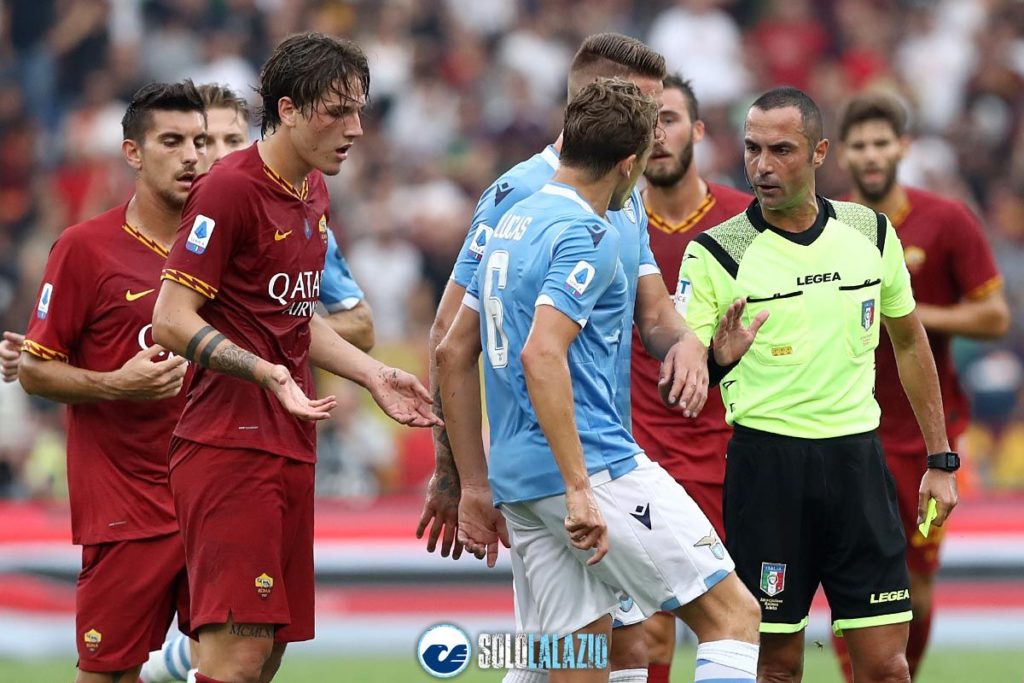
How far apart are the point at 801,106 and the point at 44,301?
3.27m

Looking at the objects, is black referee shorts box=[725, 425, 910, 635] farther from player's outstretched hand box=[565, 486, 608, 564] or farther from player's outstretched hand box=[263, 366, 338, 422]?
player's outstretched hand box=[263, 366, 338, 422]

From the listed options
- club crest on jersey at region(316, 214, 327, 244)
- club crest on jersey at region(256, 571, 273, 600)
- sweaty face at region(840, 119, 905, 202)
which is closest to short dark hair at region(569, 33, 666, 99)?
club crest on jersey at region(316, 214, 327, 244)

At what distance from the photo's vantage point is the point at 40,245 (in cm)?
1612

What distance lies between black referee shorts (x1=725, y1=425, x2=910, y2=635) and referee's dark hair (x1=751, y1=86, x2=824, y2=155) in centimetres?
126

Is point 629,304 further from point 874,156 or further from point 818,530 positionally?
point 874,156

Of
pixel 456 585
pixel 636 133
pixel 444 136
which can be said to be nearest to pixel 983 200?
pixel 444 136

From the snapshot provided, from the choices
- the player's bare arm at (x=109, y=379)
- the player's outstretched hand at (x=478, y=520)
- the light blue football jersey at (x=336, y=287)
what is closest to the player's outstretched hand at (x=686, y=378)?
the player's outstretched hand at (x=478, y=520)

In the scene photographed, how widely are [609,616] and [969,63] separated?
13057mm

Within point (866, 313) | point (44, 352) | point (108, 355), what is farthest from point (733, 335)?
point (44, 352)

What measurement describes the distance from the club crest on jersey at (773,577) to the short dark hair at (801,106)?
175cm

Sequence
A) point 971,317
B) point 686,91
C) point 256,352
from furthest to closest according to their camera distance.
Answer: point 971,317, point 686,91, point 256,352

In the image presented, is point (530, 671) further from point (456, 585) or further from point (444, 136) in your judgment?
point (444, 136)

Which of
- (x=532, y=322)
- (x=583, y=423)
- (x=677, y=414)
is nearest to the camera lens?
(x=532, y=322)

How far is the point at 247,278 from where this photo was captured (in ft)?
20.7
